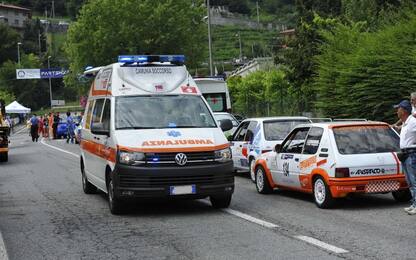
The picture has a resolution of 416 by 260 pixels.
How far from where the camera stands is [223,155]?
997cm

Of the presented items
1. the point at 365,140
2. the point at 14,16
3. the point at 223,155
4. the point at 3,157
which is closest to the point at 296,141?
the point at 365,140

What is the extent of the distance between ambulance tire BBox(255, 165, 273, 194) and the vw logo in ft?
10.7

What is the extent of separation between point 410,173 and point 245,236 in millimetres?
3022

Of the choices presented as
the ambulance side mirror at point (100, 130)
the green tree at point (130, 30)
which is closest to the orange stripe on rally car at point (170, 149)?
the ambulance side mirror at point (100, 130)

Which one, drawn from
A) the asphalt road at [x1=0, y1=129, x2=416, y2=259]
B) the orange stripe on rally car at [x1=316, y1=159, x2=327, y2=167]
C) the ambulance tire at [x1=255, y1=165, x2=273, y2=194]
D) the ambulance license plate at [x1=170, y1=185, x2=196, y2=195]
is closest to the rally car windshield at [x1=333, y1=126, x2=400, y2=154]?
the orange stripe on rally car at [x1=316, y1=159, x2=327, y2=167]

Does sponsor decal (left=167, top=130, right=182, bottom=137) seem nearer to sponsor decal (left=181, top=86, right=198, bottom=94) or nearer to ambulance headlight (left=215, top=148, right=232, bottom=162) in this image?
ambulance headlight (left=215, top=148, right=232, bottom=162)

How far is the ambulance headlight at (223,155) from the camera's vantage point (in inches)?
390

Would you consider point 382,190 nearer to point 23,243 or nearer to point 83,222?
point 83,222

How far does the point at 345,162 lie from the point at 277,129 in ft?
15.4

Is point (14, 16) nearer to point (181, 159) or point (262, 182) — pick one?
point (262, 182)

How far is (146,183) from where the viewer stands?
9594 mm

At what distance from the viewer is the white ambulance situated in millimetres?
9625

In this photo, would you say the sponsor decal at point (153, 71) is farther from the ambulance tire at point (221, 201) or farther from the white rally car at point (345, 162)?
the white rally car at point (345, 162)

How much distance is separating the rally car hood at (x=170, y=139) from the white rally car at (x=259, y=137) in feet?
13.1
